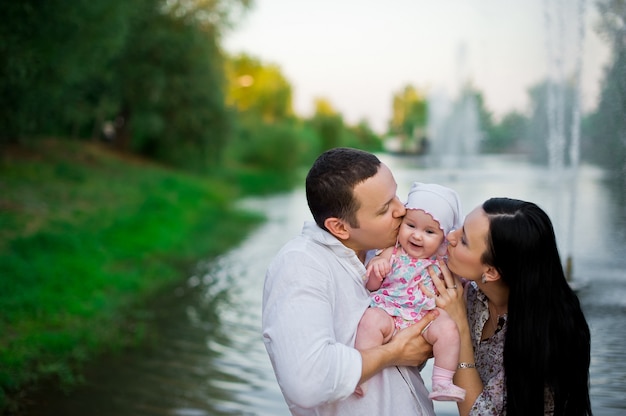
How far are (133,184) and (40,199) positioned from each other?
567 cm

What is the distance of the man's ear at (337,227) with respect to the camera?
7.55 feet

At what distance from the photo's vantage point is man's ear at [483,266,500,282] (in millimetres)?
2271

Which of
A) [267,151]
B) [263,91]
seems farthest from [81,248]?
[263,91]

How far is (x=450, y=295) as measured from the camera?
2389mm

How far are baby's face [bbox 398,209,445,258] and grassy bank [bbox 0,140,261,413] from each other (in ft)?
12.0

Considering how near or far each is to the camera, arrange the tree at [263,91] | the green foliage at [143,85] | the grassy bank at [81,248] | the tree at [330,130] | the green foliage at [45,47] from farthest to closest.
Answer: the tree at [330,130]
the tree at [263,91]
the green foliage at [143,85]
the green foliage at [45,47]
the grassy bank at [81,248]

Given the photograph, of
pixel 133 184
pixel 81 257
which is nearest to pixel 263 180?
pixel 133 184

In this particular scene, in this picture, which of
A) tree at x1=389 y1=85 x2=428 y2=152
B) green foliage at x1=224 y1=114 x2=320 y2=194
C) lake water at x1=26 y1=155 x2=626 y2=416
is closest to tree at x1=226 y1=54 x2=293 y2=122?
green foliage at x1=224 y1=114 x2=320 y2=194

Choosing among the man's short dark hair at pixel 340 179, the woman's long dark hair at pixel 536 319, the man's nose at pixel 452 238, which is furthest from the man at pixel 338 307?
the woman's long dark hair at pixel 536 319

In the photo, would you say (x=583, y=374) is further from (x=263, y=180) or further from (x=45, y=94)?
(x=263, y=180)

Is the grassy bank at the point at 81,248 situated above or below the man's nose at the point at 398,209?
below

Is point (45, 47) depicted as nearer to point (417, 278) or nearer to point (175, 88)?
point (417, 278)

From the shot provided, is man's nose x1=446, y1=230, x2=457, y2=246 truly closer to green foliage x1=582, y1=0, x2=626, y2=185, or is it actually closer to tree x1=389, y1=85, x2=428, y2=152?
green foliage x1=582, y1=0, x2=626, y2=185

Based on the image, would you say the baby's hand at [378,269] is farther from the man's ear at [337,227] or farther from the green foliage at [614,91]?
the green foliage at [614,91]
